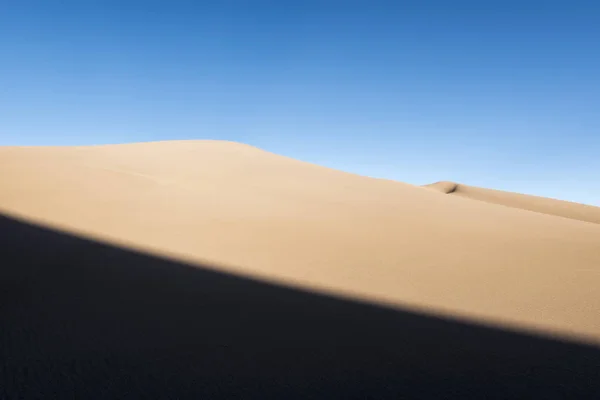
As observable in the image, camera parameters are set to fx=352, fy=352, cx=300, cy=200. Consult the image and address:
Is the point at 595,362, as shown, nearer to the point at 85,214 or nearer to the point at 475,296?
the point at 475,296

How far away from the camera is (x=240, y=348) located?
1588 millimetres

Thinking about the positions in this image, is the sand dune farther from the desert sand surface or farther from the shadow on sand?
the shadow on sand

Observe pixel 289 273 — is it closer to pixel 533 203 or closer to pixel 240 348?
pixel 240 348

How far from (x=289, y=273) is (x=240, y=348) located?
1.13 meters

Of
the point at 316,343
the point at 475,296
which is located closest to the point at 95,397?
the point at 316,343

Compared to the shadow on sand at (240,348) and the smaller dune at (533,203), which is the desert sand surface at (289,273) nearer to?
the shadow on sand at (240,348)

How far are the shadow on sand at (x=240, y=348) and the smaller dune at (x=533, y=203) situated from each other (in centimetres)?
1567

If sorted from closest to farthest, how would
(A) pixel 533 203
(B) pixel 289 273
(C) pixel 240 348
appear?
(C) pixel 240 348
(B) pixel 289 273
(A) pixel 533 203

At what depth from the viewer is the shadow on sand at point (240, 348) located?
4.36ft

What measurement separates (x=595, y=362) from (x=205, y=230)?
3.21 m

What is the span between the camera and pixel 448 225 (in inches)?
197

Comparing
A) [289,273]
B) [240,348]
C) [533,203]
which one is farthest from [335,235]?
[533,203]

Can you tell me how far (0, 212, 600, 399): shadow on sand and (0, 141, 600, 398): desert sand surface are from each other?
0.5 inches

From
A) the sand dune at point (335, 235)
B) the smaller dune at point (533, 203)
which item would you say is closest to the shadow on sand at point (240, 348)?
the sand dune at point (335, 235)
